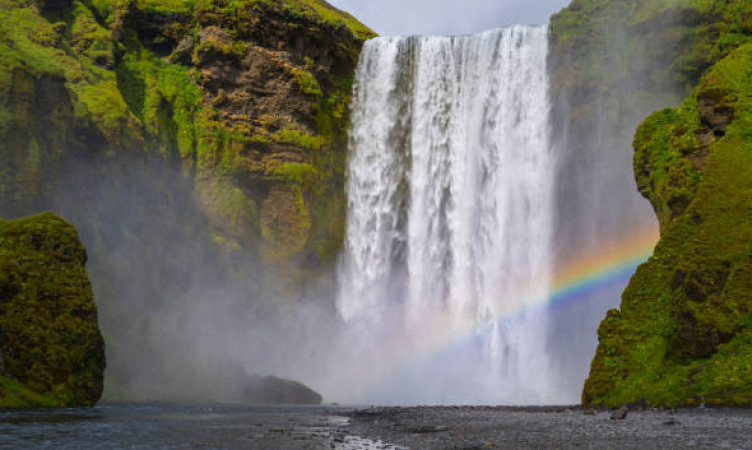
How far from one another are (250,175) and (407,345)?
618 inches

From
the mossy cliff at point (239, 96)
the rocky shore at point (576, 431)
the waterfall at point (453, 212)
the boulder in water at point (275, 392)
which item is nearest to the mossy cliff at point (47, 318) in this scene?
the boulder in water at point (275, 392)

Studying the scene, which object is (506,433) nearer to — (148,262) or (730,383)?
(730,383)

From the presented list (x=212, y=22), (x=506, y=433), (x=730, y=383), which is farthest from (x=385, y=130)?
(x=506, y=433)

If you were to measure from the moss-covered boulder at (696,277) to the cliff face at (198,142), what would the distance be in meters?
25.5

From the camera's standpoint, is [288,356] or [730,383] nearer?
[730,383]

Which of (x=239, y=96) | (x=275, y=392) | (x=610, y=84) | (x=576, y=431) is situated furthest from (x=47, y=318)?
(x=610, y=84)

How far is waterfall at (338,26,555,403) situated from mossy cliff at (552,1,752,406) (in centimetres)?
1527

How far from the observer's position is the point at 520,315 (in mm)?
43375

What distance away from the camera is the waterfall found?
43438 mm

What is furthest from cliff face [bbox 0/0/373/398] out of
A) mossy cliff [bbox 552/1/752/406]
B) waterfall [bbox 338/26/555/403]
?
mossy cliff [bbox 552/1/752/406]

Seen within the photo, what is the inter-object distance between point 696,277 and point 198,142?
3618 centimetres

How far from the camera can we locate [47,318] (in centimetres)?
2533

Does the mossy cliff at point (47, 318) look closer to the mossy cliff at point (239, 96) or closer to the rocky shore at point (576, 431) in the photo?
the rocky shore at point (576, 431)

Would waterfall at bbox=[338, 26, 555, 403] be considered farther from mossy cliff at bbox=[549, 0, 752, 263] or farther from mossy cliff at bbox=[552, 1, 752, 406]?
mossy cliff at bbox=[552, 1, 752, 406]
